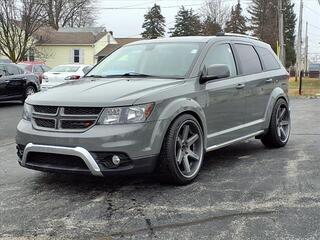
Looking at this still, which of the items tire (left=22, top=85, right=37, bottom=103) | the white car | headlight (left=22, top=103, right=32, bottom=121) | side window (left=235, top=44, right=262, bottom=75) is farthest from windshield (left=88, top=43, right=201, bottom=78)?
the white car

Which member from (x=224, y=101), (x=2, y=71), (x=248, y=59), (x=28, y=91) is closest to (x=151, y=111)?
(x=224, y=101)

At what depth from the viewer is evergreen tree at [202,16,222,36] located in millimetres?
69750

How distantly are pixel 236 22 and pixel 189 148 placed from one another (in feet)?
229

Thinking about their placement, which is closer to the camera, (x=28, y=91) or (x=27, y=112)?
(x=27, y=112)

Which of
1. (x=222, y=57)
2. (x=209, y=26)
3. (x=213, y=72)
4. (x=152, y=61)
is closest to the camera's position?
(x=213, y=72)

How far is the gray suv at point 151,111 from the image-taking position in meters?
5.25

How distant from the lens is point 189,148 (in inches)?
236

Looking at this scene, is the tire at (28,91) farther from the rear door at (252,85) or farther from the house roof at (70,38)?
the house roof at (70,38)

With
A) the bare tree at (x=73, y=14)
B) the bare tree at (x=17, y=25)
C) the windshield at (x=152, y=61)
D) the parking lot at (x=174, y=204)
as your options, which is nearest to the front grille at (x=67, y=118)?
the parking lot at (x=174, y=204)

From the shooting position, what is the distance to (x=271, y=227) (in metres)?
4.44

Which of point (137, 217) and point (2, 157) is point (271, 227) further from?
point (2, 157)

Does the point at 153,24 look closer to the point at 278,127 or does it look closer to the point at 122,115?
the point at 278,127

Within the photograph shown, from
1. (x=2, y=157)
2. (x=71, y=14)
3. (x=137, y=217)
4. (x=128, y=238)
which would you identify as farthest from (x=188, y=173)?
(x=71, y=14)

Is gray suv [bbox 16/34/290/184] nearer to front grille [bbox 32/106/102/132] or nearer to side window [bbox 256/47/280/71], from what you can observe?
front grille [bbox 32/106/102/132]
